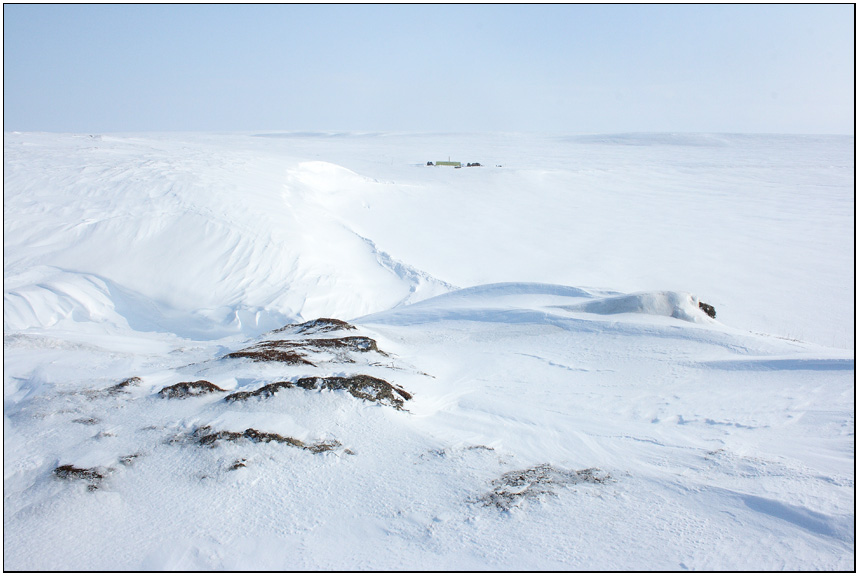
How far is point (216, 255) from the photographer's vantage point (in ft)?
29.8

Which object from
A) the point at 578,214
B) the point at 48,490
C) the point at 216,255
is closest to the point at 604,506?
the point at 48,490

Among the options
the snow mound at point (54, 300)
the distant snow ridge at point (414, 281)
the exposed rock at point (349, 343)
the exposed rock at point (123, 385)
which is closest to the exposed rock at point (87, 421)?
the exposed rock at point (123, 385)

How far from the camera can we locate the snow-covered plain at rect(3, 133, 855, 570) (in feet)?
7.84

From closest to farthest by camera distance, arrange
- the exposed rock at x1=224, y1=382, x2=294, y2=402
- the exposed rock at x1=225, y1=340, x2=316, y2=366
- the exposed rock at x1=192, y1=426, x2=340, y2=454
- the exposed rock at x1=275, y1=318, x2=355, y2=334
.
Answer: the exposed rock at x1=192, y1=426, x2=340, y2=454
the exposed rock at x1=224, y1=382, x2=294, y2=402
the exposed rock at x1=225, y1=340, x2=316, y2=366
the exposed rock at x1=275, y1=318, x2=355, y2=334

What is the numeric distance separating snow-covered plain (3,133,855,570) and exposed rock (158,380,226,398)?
0.26 ft

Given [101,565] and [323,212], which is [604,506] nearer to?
[101,565]

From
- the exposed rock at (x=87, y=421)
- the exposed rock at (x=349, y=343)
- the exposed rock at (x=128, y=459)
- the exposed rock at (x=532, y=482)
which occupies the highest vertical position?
the exposed rock at (x=532, y=482)

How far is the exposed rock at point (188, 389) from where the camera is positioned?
11.6 feet

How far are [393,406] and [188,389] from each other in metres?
1.23

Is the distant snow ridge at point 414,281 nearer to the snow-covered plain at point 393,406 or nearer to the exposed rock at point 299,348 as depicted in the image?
the snow-covered plain at point 393,406

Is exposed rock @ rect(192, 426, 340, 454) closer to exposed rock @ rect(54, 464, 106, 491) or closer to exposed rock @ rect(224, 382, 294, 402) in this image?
exposed rock @ rect(224, 382, 294, 402)

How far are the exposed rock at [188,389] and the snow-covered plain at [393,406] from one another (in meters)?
0.08

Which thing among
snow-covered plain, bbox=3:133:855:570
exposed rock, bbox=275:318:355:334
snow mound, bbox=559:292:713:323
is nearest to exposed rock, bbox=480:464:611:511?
snow-covered plain, bbox=3:133:855:570

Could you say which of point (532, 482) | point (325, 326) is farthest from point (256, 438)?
point (325, 326)
